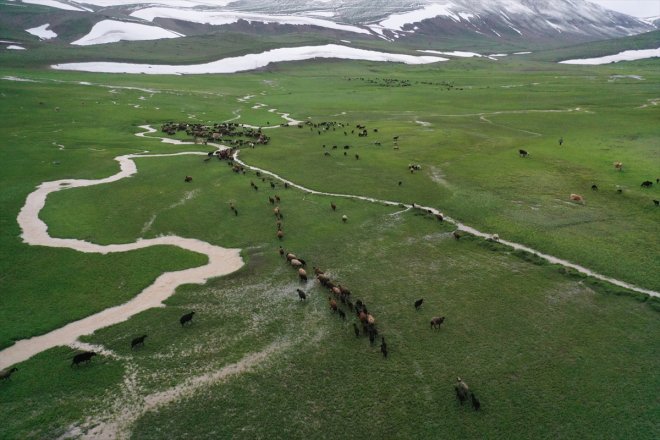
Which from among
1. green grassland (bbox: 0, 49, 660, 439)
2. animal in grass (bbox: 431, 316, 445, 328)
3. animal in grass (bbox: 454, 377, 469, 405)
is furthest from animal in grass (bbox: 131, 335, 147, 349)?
animal in grass (bbox: 454, 377, 469, 405)

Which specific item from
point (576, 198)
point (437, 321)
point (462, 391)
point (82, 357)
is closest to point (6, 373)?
point (82, 357)

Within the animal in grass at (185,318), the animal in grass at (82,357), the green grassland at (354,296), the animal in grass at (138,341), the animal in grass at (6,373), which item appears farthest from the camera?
the animal in grass at (185,318)

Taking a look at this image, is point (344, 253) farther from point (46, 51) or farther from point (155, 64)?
point (46, 51)

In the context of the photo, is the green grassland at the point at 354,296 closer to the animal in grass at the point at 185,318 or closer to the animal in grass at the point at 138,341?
the animal in grass at the point at 138,341

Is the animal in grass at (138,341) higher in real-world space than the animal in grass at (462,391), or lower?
lower

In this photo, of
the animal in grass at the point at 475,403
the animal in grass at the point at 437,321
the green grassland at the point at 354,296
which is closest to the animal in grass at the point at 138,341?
the green grassland at the point at 354,296

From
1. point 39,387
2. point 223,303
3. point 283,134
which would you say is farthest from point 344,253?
point 283,134

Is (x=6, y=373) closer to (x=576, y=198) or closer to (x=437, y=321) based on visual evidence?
(x=437, y=321)
